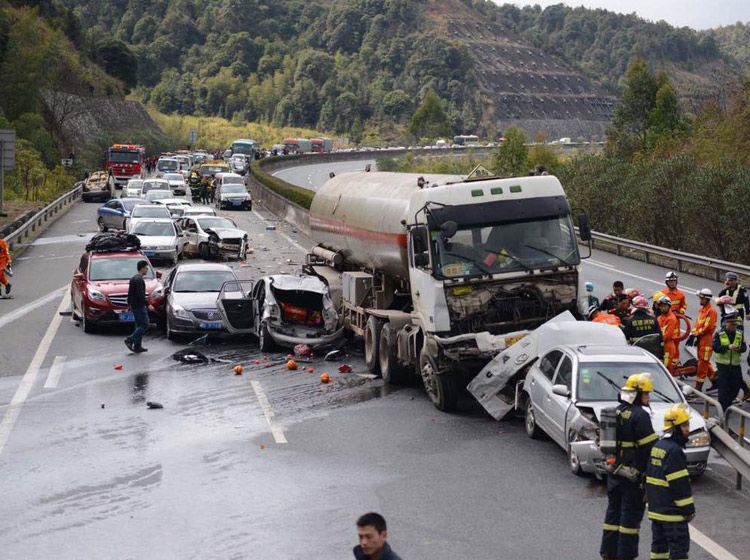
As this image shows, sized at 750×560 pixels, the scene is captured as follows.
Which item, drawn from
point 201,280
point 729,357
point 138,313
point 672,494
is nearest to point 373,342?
point 138,313

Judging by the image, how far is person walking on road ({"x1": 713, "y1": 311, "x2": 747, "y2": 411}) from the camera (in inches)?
639

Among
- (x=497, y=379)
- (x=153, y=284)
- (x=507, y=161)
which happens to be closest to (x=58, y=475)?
(x=497, y=379)

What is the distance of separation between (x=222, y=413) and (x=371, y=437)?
106 inches

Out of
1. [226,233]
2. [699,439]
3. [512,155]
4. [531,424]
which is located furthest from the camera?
[512,155]

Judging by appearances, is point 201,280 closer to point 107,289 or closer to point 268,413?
point 107,289

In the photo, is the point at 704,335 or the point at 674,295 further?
the point at 674,295

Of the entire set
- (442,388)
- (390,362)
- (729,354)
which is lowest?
(390,362)

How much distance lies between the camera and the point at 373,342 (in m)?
20.3

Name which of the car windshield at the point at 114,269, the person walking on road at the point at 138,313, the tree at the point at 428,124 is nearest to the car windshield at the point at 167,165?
the car windshield at the point at 114,269

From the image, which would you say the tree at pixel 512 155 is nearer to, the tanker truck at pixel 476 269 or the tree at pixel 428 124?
the tanker truck at pixel 476 269

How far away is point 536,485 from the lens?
13203 mm

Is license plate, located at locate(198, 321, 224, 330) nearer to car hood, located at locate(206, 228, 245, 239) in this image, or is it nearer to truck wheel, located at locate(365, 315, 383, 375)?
truck wheel, located at locate(365, 315, 383, 375)

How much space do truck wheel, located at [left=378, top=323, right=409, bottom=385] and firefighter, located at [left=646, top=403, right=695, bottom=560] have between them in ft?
32.7

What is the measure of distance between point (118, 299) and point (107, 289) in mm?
383
